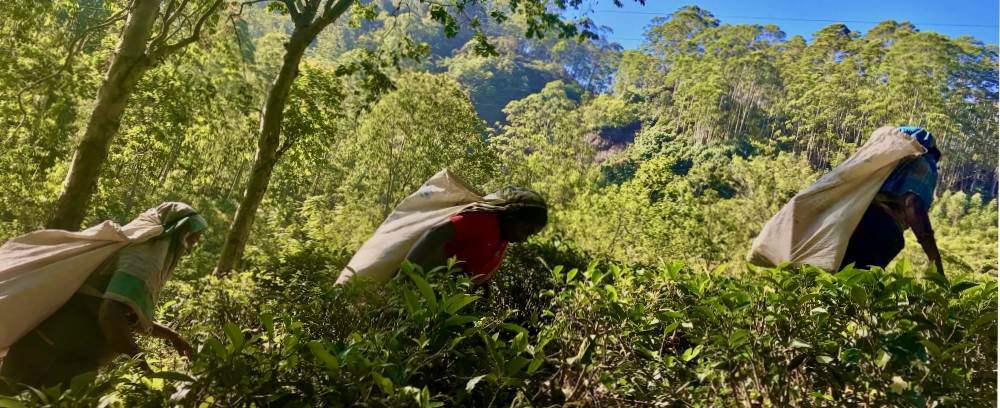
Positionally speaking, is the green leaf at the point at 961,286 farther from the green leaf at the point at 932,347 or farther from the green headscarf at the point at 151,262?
the green headscarf at the point at 151,262

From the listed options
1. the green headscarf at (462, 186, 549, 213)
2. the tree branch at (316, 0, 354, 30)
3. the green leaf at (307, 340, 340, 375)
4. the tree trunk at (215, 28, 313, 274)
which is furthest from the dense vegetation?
the tree branch at (316, 0, 354, 30)

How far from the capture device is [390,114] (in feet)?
72.7

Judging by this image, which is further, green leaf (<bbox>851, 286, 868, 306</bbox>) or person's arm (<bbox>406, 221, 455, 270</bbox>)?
person's arm (<bbox>406, 221, 455, 270</bbox>)

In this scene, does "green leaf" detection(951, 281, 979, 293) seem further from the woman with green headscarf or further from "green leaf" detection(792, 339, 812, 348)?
the woman with green headscarf

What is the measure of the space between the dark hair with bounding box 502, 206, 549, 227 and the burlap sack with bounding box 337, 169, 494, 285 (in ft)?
0.52

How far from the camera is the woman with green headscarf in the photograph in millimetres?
2166

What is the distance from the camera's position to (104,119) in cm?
500

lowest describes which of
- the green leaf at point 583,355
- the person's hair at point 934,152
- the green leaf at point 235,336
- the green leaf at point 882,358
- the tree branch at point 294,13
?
the green leaf at point 235,336

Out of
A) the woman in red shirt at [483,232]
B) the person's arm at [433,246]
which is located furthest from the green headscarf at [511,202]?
the person's arm at [433,246]

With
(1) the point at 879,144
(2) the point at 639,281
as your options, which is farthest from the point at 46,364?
(1) the point at 879,144

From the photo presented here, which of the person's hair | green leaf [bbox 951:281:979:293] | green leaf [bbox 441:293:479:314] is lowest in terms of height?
green leaf [bbox 441:293:479:314]

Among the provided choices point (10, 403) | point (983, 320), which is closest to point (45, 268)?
point (10, 403)

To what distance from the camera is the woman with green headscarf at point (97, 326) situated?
7.11 ft

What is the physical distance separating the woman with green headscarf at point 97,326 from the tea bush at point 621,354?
0.89m
